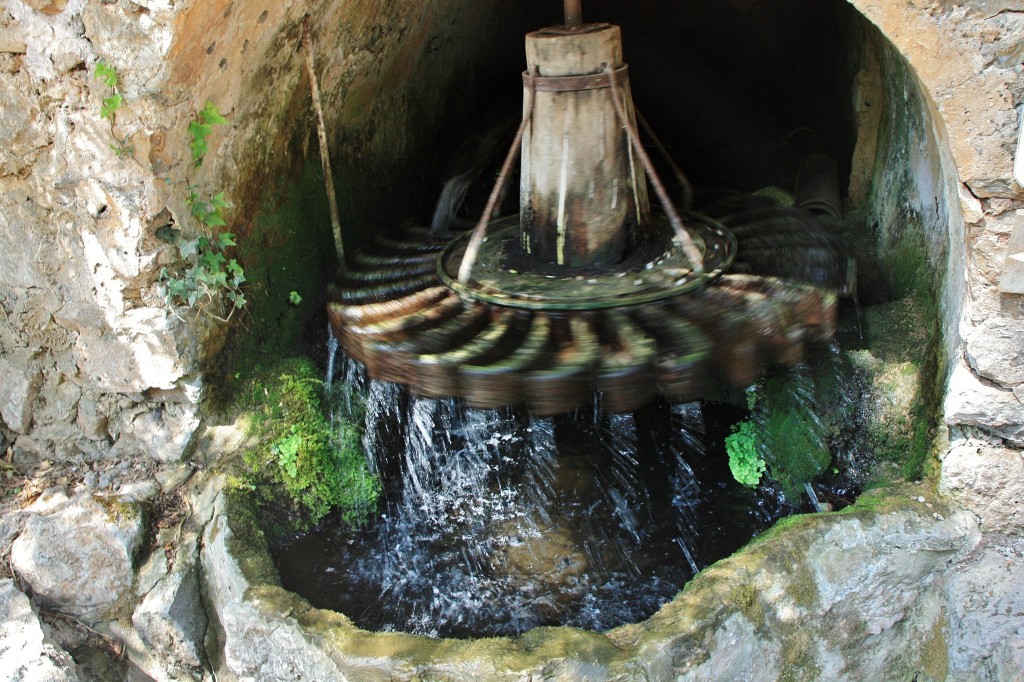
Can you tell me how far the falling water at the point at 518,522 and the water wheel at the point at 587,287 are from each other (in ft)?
3.64

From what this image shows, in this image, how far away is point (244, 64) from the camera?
3.91 meters

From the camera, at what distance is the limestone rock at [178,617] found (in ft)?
12.7

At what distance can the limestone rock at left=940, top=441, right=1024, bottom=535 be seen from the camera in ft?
11.2

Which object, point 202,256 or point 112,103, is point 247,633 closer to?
point 202,256

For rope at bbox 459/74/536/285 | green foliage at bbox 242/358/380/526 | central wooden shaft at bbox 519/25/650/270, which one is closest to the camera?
central wooden shaft at bbox 519/25/650/270

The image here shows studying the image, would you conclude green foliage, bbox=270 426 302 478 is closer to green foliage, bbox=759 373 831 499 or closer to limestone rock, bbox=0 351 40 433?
limestone rock, bbox=0 351 40 433

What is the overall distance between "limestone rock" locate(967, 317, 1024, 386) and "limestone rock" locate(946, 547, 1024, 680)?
0.74m

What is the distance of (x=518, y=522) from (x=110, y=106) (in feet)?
9.23

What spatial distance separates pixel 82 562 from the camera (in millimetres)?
3971

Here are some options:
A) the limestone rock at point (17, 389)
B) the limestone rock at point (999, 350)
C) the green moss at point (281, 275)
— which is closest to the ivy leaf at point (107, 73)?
the green moss at point (281, 275)

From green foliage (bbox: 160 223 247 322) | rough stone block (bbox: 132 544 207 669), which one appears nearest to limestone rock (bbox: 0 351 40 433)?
green foliage (bbox: 160 223 247 322)

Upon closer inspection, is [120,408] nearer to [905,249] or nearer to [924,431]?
[924,431]

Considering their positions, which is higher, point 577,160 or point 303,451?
point 577,160

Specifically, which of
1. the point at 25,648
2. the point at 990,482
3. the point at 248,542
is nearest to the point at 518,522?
the point at 248,542
